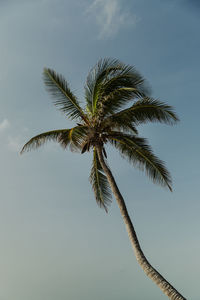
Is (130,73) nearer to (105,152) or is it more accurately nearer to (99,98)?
(99,98)

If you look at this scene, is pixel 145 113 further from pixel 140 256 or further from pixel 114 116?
pixel 140 256

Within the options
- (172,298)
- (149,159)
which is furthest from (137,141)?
(172,298)

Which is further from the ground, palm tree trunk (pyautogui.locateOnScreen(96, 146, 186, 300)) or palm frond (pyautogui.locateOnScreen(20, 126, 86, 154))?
palm frond (pyautogui.locateOnScreen(20, 126, 86, 154))

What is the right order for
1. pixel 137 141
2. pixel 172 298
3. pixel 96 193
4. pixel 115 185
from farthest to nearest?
pixel 96 193 → pixel 137 141 → pixel 115 185 → pixel 172 298

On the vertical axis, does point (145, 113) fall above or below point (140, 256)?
above

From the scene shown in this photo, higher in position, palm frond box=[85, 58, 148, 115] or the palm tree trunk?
palm frond box=[85, 58, 148, 115]

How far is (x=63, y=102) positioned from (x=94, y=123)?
1867mm

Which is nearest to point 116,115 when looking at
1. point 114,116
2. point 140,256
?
point 114,116

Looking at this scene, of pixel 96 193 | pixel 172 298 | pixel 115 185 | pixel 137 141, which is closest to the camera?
pixel 172 298

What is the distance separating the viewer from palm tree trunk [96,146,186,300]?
8.02 m

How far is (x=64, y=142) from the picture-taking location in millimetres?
11805

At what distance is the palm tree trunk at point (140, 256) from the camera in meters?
8.02

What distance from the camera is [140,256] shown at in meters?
9.27

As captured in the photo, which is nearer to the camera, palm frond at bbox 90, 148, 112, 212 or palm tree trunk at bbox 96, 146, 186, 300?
palm tree trunk at bbox 96, 146, 186, 300
